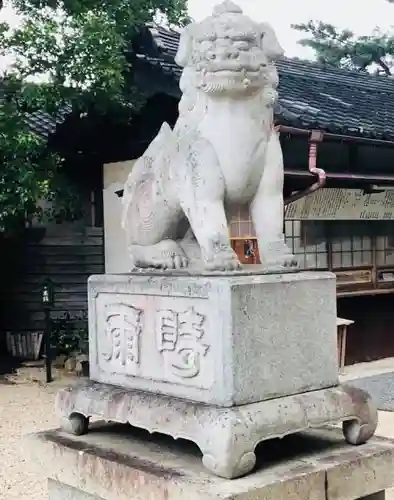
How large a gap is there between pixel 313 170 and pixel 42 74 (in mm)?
3578

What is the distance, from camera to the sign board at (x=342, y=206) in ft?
31.8

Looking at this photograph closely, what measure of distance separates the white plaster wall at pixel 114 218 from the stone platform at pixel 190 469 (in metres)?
7.81

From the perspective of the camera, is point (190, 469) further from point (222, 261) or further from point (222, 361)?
point (222, 261)

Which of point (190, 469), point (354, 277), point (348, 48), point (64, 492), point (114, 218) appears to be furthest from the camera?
point (348, 48)

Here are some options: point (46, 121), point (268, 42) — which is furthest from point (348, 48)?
point (268, 42)

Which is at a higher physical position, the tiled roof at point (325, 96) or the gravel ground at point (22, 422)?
the tiled roof at point (325, 96)

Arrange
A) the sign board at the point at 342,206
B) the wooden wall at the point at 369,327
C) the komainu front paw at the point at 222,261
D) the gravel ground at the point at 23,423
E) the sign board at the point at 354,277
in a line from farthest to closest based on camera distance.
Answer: the wooden wall at the point at 369,327 < the sign board at the point at 354,277 < the sign board at the point at 342,206 < the gravel ground at the point at 23,423 < the komainu front paw at the point at 222,261

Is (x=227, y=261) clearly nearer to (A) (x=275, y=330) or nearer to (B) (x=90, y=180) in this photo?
(A) (x=275, y=330)

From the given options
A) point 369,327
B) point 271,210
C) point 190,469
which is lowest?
point 369,327

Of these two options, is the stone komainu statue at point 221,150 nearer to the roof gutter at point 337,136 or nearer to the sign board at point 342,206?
the roof gutter at point 337,136

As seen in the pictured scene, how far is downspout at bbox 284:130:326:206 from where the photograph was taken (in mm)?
8461

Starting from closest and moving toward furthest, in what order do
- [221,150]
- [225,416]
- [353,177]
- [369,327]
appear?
[225,416] < [221,150] < [353,177] < [369,327]

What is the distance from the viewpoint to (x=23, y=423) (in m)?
7.68

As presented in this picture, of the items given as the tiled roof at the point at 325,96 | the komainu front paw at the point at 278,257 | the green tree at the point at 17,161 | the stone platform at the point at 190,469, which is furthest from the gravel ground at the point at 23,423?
the tiled roof at the point at 325,96
